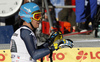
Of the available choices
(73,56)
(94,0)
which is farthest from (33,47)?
(94,0)

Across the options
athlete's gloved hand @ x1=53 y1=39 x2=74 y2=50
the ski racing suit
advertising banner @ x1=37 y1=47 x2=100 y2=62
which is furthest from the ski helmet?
advertising banner @ x1=37 y1=47 x2=100 y2=62

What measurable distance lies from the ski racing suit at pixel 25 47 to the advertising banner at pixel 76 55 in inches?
86.8

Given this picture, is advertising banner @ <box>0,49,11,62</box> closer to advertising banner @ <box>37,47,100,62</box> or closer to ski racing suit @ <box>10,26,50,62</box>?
advertising banner @ <box>37,47,100,62</box>

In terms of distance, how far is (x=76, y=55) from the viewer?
4.55 m

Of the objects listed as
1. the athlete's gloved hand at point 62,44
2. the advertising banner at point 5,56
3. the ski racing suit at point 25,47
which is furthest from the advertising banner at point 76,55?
the ski racing suit at point 25,47

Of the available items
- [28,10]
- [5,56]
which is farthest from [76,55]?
[28,10]

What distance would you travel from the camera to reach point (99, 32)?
7.67 metres

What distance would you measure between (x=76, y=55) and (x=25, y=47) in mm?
2461

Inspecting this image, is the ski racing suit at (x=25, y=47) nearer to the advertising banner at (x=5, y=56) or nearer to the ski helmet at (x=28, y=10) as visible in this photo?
the ski helmet at (x=28, y=10)

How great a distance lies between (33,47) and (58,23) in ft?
23.3

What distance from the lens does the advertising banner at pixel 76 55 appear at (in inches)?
179

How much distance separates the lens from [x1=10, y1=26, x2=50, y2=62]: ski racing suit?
2.25 m

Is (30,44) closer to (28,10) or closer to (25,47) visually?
(25,47)

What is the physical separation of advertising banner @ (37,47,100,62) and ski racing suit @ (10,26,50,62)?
7.23ft
